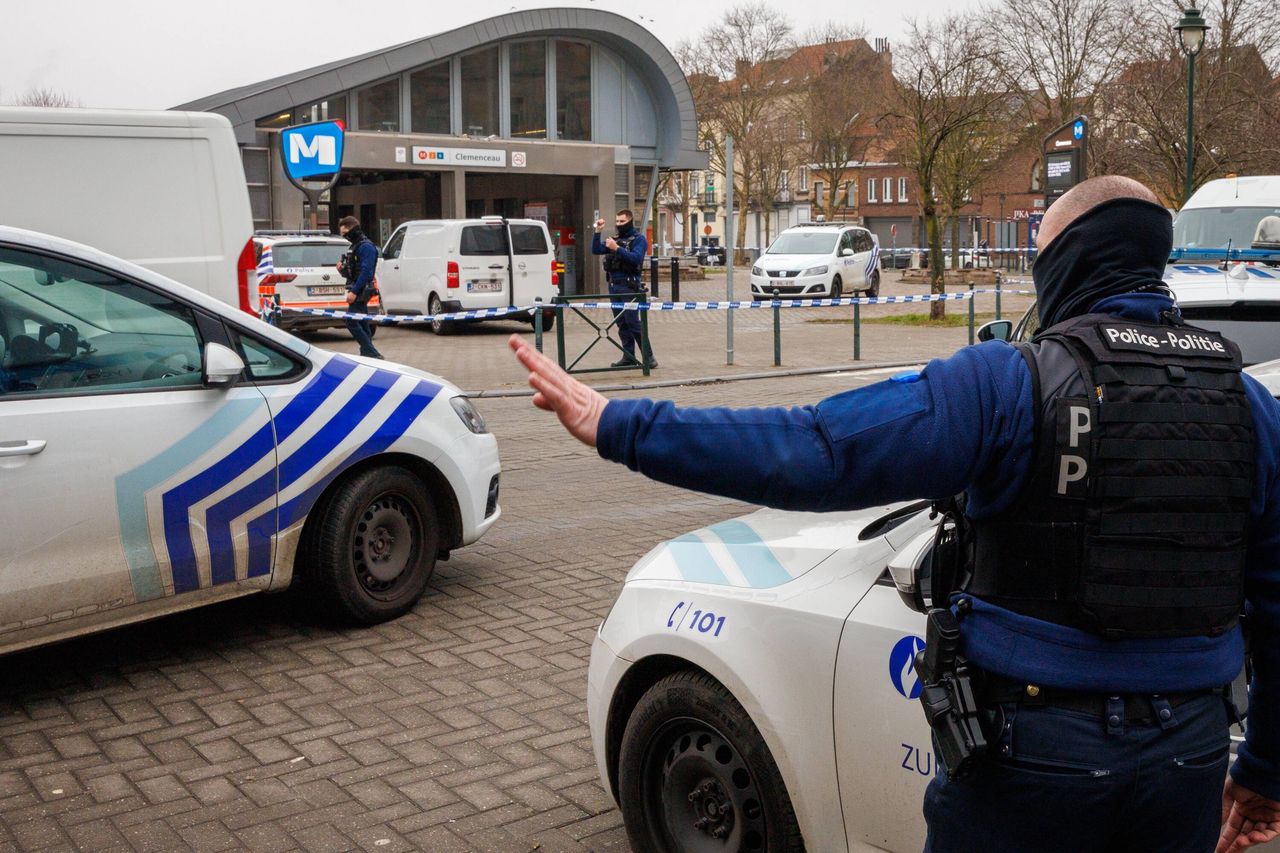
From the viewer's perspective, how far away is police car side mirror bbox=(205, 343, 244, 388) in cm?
548

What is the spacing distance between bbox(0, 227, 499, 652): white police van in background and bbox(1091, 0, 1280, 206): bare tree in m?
24.1

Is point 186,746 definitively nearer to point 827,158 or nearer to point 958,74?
point 958,74

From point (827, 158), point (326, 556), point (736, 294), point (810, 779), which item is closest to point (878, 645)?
point (810, 779)

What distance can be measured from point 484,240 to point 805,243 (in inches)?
412

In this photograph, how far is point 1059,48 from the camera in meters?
43.2

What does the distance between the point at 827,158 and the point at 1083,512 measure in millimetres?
63693

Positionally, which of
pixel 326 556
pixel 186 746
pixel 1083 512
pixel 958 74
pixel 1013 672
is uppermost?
pixel 958 74

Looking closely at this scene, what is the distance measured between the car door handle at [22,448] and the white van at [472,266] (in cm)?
1858

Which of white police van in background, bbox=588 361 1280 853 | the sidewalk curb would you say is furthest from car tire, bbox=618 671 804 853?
the sidewalk curb

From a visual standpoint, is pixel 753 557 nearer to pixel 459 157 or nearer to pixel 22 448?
pixel 22 448

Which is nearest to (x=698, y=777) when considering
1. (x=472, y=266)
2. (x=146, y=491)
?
(x=146, y=491)

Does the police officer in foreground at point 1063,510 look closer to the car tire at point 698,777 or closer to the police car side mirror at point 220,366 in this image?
the car tire at point 698,777

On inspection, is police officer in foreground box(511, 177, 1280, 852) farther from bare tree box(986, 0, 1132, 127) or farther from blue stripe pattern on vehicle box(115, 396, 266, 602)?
bare tree box(986, 0, 1132, 127)

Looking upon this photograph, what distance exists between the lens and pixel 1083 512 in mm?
2146
